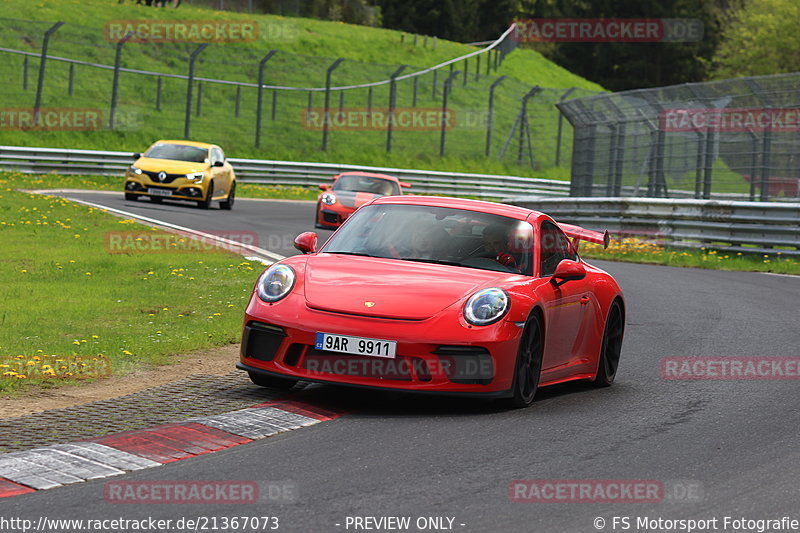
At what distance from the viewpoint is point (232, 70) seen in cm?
5053

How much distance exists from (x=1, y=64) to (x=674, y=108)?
2428cm

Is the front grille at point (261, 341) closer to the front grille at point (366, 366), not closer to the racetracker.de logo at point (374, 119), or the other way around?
the front grille at point (366, 366)

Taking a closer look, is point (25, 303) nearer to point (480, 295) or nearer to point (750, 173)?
point (480, 295)

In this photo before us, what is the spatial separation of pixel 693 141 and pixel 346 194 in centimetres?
697

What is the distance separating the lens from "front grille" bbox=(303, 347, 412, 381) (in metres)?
7.65

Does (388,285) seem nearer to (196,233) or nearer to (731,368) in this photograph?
(731,368)

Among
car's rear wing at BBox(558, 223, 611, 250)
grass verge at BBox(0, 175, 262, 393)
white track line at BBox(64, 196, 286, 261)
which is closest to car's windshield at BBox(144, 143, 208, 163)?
white track line at BBox(64, 196, 286, 261)

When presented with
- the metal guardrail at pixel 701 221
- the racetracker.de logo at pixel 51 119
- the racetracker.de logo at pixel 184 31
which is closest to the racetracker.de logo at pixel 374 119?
the racetracker.de logo at pixel 51 119

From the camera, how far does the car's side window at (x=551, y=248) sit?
8984 millimetres

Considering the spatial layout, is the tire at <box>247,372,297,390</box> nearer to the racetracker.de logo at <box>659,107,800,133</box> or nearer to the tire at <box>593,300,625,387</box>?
the tire at <box>593,300,625,387</box>

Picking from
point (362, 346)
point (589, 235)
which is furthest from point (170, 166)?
point (362, 346)

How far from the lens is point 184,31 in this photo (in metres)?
61.2

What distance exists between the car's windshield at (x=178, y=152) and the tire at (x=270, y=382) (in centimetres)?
2045

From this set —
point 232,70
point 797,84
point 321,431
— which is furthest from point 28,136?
point 321,431
